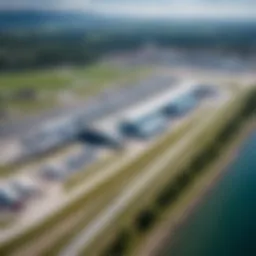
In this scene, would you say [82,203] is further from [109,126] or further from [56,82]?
[56,82]

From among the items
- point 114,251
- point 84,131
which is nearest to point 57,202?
point 114,251

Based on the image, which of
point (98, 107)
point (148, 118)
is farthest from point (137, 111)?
point (98, 107)

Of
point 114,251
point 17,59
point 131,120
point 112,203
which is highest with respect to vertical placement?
point 17,59

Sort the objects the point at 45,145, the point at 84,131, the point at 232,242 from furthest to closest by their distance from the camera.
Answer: the point at 84,131 → the point at 45,145 → the point at 232,242

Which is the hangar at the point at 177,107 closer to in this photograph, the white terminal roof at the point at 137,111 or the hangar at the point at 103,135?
the white terminal roof at the point at 137,111

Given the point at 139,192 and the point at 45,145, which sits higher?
the point at 45,145

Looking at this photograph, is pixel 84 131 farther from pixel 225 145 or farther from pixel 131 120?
pixel 225 145

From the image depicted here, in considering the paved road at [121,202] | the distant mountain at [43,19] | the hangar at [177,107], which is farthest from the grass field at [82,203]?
the distant mountain at [43,19]
